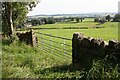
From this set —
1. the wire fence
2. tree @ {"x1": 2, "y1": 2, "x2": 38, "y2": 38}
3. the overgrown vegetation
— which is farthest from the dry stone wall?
tree @ {"x1": 2, "y1": 2, "x2": 38, "y2": 38}

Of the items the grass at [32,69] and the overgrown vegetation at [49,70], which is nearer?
the overgrown vegetation at [49,70]

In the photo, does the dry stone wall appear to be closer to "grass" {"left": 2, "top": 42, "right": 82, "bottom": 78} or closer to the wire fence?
"grass" {"left": 2, "top": 42, "right": 82, "bottom": 78}

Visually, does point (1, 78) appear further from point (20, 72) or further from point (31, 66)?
point (31, 66)

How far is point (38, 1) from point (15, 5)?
206cm

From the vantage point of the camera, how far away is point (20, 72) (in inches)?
308

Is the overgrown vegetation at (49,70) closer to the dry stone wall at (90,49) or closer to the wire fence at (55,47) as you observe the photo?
the dry stone wall at (90,49)

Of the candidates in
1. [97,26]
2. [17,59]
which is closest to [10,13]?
[17,59]

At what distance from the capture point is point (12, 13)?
66.3ft

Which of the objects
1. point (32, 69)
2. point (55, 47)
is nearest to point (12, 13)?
point (55, 47)

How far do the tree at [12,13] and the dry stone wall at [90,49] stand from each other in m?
9.21

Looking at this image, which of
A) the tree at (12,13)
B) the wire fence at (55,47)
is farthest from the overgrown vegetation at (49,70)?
the tree at (12,13)

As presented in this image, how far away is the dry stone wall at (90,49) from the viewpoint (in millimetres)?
7577

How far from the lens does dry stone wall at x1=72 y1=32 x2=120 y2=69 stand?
7577 millimetres

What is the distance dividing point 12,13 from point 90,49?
12.6m
